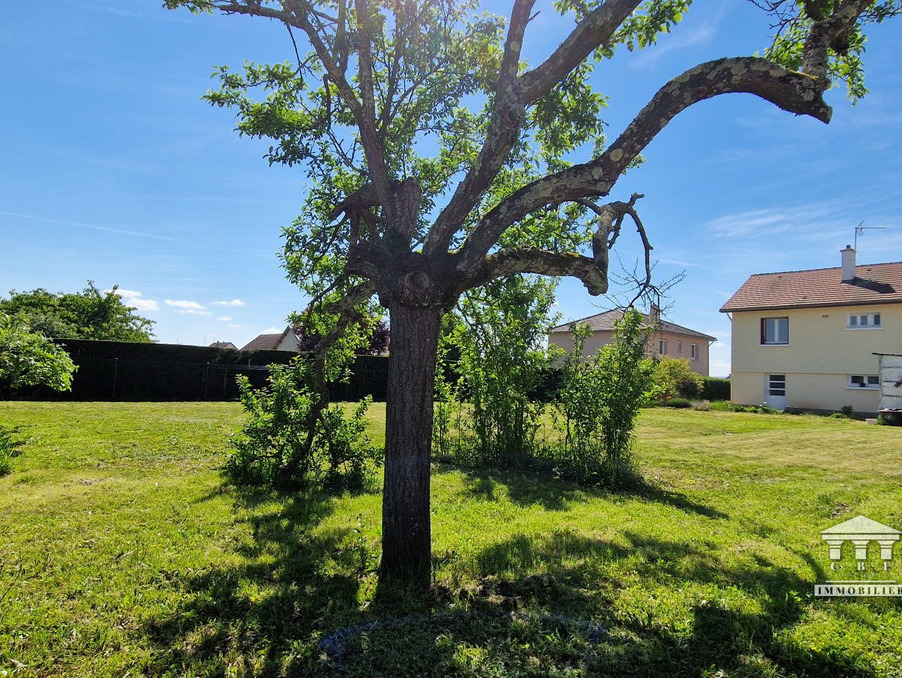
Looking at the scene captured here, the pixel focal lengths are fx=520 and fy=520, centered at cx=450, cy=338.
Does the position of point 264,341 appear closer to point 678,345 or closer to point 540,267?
point 678,345

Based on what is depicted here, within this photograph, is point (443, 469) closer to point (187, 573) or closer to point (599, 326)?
point (187, 573)

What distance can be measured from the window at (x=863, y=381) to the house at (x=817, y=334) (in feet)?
0.11

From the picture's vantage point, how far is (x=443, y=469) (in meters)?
9.12

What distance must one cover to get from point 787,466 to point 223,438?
1123 cm

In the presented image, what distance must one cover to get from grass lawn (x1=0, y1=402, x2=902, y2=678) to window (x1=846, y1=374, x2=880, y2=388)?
1734cm

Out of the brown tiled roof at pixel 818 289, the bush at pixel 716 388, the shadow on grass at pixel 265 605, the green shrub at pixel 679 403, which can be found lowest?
the shadow on grass at pixel 265 605

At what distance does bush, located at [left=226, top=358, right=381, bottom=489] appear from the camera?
7.28 metres

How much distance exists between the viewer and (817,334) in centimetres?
2328

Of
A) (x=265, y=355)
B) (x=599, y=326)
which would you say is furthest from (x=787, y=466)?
(x=599, y=326)

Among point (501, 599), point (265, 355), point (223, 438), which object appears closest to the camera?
point (501, 599)

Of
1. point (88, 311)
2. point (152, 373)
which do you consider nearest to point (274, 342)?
point (88, 311)

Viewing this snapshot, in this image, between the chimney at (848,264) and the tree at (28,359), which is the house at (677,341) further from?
A: the tree at (28,359)

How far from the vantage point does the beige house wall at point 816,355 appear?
2159 cm

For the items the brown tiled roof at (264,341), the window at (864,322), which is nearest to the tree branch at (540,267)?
the window at (864,322)
